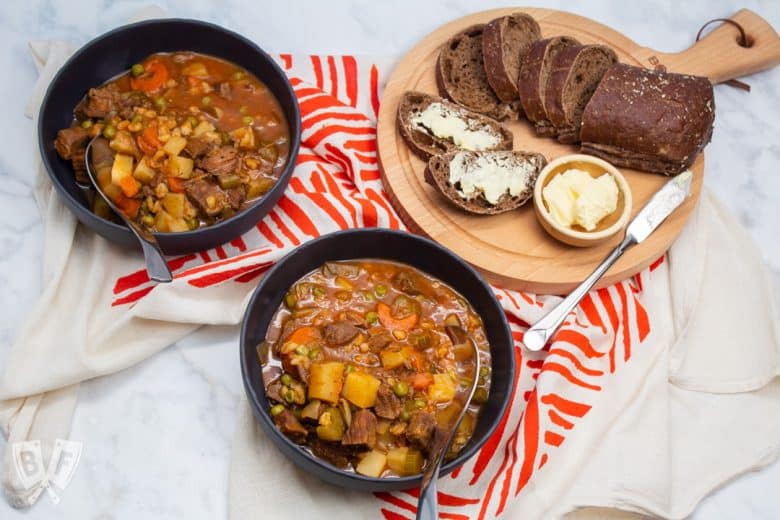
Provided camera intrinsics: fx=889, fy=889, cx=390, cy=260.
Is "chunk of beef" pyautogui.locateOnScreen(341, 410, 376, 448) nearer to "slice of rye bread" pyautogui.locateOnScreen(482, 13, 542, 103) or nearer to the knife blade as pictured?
the knife blade

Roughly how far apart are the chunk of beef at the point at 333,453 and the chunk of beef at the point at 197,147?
150 centimetres

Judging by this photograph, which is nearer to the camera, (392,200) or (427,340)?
(427,340)

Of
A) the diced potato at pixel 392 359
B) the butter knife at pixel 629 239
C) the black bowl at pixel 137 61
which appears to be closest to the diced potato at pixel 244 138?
the black bowl at pixel 137 61

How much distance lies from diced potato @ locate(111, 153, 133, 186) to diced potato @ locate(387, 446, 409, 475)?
1767 millimetres

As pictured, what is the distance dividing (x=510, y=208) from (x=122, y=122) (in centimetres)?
190

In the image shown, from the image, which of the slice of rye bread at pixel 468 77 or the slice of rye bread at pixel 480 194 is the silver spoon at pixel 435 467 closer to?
the slice of rye bread at pixel 480 194

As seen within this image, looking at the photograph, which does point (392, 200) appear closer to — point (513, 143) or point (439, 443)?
point (513, 143)

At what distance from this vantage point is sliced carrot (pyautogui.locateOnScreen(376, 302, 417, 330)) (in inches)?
155

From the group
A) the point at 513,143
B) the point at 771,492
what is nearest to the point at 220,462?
the point at 513,143

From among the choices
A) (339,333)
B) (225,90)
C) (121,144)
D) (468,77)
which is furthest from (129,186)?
(468,77)

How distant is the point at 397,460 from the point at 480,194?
140 cm

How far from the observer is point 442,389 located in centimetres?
380

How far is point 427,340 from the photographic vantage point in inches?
154

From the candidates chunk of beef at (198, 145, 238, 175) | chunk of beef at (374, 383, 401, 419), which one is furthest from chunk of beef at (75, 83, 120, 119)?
chunk of beef at (374, 383, 401, 419)
